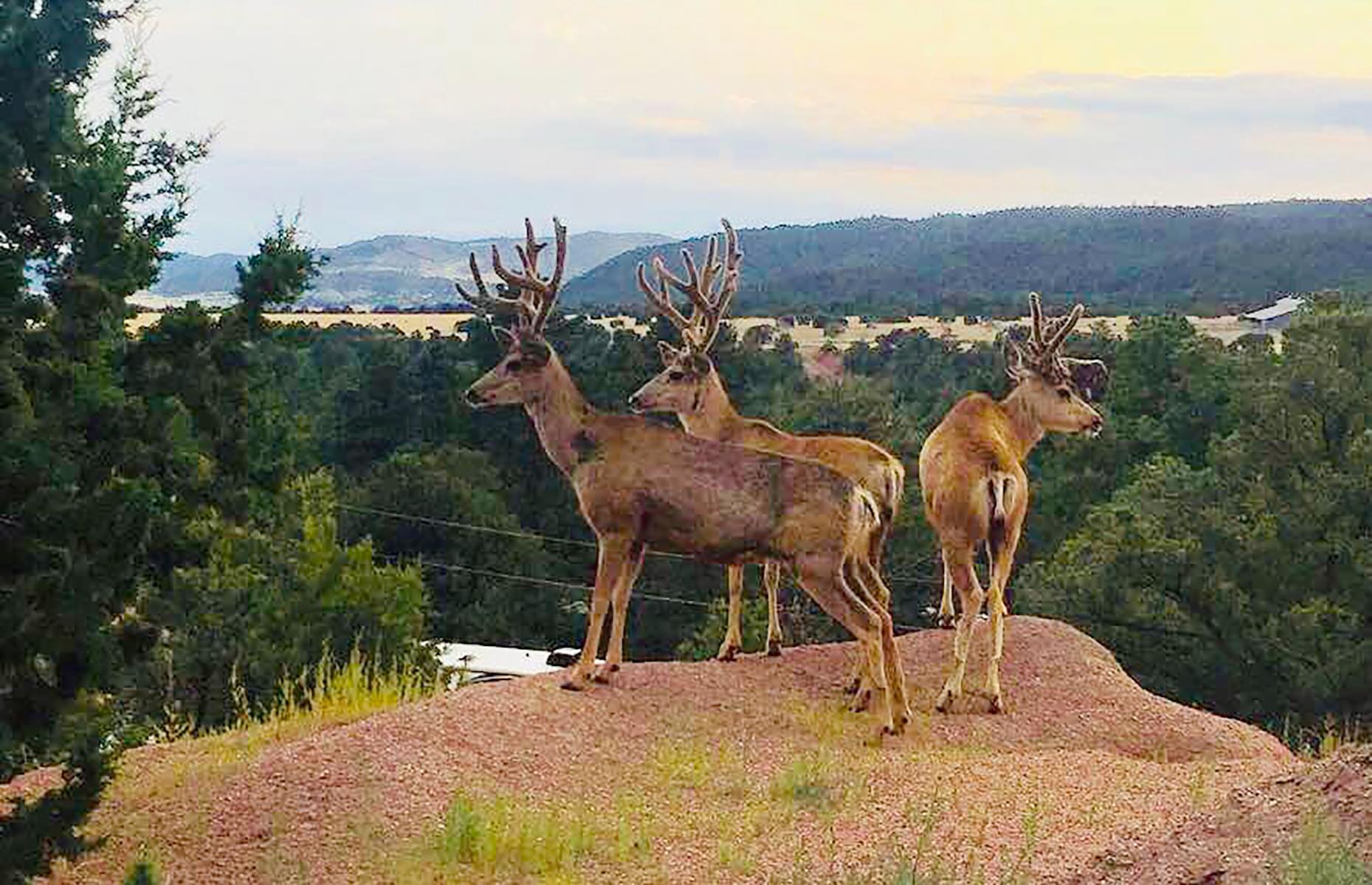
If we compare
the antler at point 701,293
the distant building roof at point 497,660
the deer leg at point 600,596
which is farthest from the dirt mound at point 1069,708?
the distant building roof at point 497,660

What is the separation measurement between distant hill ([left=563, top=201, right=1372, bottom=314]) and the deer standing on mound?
8876 cm

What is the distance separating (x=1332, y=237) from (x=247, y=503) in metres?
126

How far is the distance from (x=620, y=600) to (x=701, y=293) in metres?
4.18

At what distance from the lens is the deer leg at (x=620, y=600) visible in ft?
44.3

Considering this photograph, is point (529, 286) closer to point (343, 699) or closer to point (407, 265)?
point (343, 699)

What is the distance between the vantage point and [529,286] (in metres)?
14.3

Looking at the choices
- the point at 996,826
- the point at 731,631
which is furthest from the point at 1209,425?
the point at 996,826

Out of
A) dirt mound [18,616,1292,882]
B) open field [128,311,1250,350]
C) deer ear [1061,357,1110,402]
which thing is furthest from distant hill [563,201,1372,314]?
dirt mound [18,616,1292,882]

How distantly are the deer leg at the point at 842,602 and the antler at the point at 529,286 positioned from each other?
3.10 meters

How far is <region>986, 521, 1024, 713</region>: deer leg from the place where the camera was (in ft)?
47.6

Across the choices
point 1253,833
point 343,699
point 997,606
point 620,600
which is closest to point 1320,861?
point 1253,833

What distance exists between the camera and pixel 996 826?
10.3 meters

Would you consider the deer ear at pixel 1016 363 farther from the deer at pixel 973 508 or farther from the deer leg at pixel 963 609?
the deer leg at pixel 963 609

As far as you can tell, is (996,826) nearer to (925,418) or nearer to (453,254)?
(925,418)
